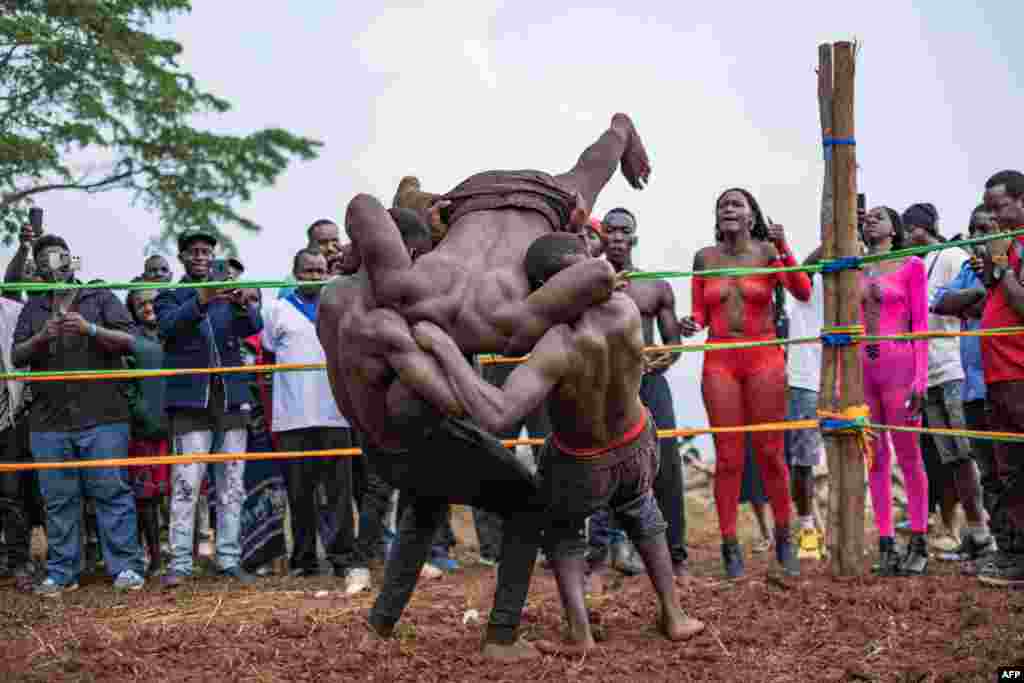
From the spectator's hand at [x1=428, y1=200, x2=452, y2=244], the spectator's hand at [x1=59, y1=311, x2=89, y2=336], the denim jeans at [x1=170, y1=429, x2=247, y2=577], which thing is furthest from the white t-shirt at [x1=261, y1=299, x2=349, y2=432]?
the spectator's hand at [x1=428, y1=200, x2=452, y2=244]

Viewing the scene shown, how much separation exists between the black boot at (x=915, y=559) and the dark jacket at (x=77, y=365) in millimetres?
4680

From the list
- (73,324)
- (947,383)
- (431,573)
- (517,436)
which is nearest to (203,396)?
(73,324)

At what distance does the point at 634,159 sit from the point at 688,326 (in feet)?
5.48

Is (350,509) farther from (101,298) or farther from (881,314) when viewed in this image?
(881,314)

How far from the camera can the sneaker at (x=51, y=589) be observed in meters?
7.34

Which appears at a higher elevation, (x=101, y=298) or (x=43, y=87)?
(x=43, y=87)

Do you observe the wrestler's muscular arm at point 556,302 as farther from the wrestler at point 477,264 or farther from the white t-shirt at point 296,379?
the white t-shirt at point 296,379

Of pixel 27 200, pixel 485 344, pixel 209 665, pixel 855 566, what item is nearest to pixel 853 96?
pixel 855 566

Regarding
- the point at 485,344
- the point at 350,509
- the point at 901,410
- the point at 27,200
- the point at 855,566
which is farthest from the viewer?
the point at 27,200

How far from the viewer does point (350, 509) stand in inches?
304

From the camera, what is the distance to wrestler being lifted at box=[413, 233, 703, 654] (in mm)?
4418

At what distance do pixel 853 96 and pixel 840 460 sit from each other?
6.47 feet

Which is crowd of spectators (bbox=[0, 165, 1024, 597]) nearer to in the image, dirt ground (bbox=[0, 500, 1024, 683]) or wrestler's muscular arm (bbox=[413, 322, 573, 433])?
dirt ground (bbox=[0, 500, 1024, 683])

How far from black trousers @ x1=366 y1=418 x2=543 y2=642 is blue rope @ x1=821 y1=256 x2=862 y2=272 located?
2.50 metres
